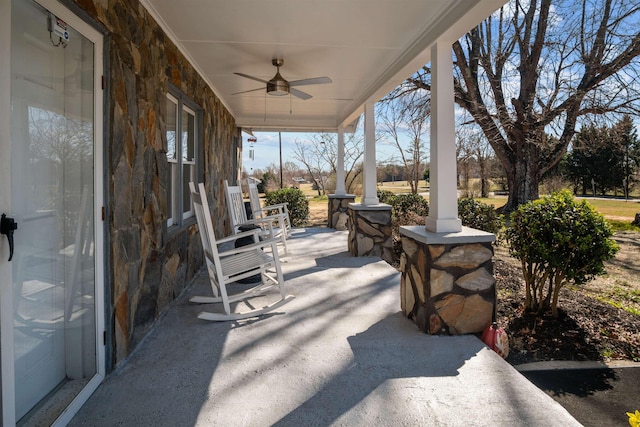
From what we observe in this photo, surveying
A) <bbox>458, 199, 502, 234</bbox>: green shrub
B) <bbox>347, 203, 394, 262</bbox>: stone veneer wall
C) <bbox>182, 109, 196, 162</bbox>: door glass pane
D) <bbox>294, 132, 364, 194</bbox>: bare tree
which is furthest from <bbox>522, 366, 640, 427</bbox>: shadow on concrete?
<bbox>294, 132, 364, 194</bbox>: bare tree

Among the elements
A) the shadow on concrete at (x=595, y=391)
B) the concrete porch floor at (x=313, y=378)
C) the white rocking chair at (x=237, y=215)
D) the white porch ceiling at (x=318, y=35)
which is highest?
the white porch ceiling at (x=318, y=35)

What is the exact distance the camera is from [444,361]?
221 centimetres

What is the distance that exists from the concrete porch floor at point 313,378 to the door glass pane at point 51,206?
29 centimetres

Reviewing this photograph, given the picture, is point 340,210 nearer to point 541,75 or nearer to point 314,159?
point 541,75

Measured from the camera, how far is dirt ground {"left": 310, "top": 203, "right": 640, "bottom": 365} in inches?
106

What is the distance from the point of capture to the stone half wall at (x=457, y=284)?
257 centimetres

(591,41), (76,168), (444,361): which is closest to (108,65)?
(76,168)

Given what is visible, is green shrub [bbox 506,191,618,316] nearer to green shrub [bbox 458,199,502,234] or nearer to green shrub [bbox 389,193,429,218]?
green shrub [bbox 458,199,502,234]

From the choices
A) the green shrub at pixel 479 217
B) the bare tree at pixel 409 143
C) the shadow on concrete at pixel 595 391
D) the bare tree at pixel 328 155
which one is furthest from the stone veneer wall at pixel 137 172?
the bare tree at pixel 328 155

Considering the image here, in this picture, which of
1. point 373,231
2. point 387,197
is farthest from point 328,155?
point 373,231

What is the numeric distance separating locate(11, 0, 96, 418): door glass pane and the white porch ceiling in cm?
128

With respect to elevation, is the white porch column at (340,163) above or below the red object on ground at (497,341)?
above

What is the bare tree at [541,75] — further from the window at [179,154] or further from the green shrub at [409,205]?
the window at [179,154]

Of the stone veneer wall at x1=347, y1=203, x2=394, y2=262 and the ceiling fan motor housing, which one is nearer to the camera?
the ceiling fan motor housing
